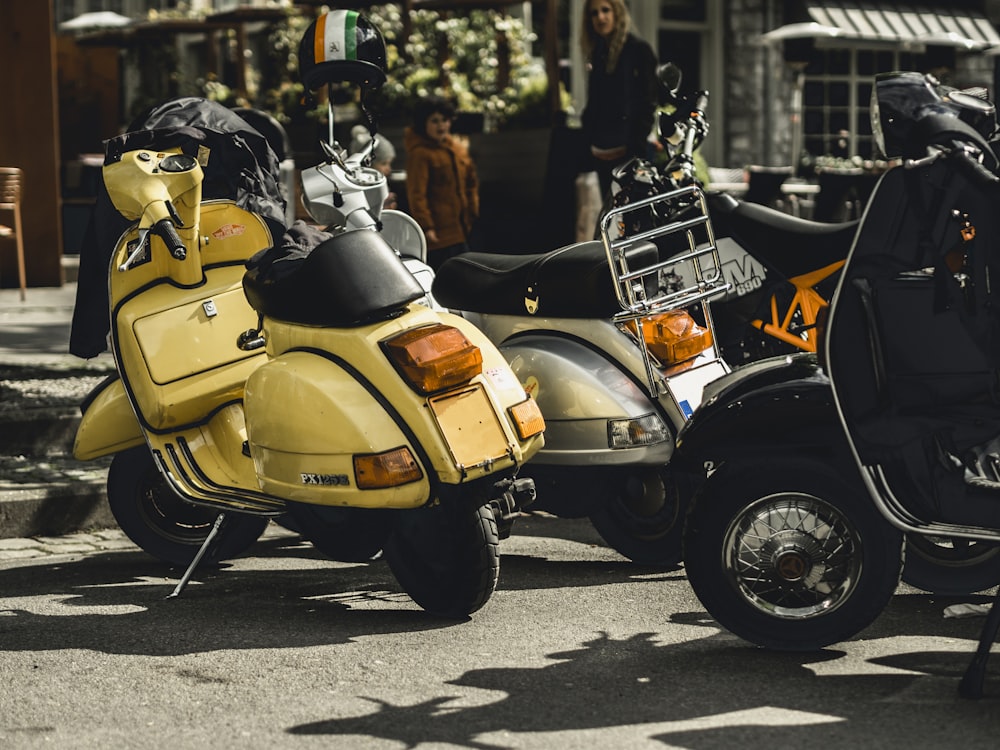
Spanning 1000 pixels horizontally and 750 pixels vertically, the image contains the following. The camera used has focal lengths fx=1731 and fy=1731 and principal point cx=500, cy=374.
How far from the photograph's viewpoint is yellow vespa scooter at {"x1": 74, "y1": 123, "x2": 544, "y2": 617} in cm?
514

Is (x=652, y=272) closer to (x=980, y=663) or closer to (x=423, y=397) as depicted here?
(x=423, y=397)

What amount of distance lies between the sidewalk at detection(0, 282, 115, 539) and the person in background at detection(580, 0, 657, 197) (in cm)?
318

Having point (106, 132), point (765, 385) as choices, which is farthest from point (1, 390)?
point (106, 132)

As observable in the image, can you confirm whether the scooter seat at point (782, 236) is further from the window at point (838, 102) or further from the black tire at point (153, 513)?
the window at point (838, 102)

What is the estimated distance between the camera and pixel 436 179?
1075 centimetres

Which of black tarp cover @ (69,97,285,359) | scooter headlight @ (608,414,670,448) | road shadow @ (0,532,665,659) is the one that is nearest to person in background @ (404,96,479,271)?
black tarp cover @ (69,97,285,359)

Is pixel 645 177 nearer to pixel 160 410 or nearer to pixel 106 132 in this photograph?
pixel 160 410

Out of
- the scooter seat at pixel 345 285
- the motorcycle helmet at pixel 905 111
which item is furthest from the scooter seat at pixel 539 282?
the motorcycle helmet at pixel 905 111

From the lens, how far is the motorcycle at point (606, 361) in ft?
19.6

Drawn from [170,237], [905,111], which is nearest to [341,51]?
[170,237]

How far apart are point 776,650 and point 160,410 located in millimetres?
2296

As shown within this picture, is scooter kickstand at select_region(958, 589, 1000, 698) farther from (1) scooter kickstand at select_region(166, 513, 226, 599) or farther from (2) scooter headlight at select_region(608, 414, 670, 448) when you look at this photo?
(1) scooter kickstand at select_region(166, 513, 226, 599)

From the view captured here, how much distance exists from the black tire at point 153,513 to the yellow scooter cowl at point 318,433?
0.98 metres

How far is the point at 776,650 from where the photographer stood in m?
4.93
